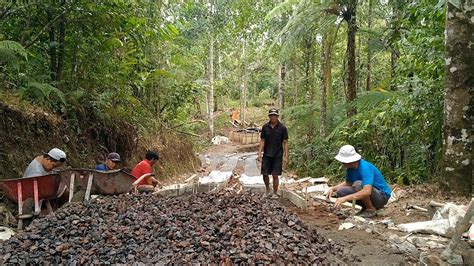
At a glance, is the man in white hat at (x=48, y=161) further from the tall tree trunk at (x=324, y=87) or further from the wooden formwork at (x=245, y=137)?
the wooden formwork at (x=245, y=137)


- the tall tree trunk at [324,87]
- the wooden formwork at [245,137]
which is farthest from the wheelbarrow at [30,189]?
the wooden formwork at [245,137]

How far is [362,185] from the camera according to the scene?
4992mm

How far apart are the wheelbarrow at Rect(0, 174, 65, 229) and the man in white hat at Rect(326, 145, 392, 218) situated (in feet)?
10.8

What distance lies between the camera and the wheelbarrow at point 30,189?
4.45 metres

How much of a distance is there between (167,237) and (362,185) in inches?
99.7

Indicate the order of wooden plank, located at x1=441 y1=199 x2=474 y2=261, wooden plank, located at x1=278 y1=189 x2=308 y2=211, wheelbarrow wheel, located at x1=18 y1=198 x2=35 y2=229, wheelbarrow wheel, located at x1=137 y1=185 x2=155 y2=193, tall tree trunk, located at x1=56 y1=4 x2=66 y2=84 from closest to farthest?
wooden plank, located at x1=441 y1=199 x2=474 y2=261 → wheelbarrow wheel, located at x1=18 y1=198 x2=35 y2=229 → wooden plank, located at x1=278 y1=189 x2=308 y2=211 → wheelbarrow wheel, located at x1=137 y1=185 x2=155 y2=193 → tall tree trunk, located at x1=56 y1=4 x2=66 y2=84

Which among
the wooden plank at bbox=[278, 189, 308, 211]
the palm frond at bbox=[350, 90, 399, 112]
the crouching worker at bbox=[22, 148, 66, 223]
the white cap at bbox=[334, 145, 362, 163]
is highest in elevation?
the palm frond at bbox=[350, 90, 399, 112]

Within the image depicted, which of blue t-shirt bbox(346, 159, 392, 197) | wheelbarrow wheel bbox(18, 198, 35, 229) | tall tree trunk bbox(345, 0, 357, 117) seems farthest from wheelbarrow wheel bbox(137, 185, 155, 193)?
tall tree trunk bbox(345, 0, 357, 117)

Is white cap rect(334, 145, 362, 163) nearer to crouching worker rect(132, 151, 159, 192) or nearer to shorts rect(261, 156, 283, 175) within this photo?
shorts rect(261, 156, 283, 175)

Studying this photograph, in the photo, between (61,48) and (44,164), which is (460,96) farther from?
(61,48)

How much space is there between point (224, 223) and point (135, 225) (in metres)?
0.83

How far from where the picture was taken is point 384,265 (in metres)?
3.42

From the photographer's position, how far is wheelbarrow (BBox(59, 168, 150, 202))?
498 cm

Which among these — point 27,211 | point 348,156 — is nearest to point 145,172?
point 27,211
